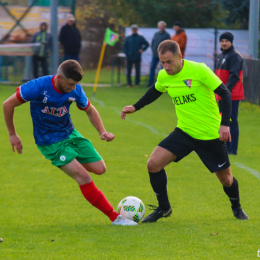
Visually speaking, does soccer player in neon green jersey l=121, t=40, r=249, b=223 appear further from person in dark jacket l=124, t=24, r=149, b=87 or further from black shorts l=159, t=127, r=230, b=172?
person in dark jacket l=124, t=24, r=149, b=87

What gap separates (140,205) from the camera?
5.04 metres

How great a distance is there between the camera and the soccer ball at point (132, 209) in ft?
16.2

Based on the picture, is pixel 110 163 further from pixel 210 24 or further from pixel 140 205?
pixel 210 24

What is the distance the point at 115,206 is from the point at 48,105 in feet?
4.94

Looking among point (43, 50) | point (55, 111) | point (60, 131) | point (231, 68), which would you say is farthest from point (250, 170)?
point (43, 50)

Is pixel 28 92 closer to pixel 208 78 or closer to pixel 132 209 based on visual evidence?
pixel 132 209

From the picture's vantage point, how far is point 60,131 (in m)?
4.86

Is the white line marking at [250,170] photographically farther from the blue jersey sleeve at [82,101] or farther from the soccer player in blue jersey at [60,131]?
the blue jersey sleeve at [82,101]

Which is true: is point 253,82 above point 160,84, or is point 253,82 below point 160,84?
below

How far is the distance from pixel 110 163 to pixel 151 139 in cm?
215

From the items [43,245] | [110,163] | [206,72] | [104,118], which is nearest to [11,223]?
[43,245]

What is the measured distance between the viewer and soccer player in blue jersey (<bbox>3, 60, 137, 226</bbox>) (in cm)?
465

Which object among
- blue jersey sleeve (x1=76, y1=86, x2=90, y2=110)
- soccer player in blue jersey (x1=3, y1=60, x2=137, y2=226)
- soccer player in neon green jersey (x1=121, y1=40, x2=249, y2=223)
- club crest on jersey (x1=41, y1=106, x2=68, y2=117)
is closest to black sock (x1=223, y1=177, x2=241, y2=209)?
soccer player in neon green jersey (x1=121, y1=40, x2=249, y2=223)

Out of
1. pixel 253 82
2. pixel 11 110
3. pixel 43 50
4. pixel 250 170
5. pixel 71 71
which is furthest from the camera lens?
pixel 43 50
